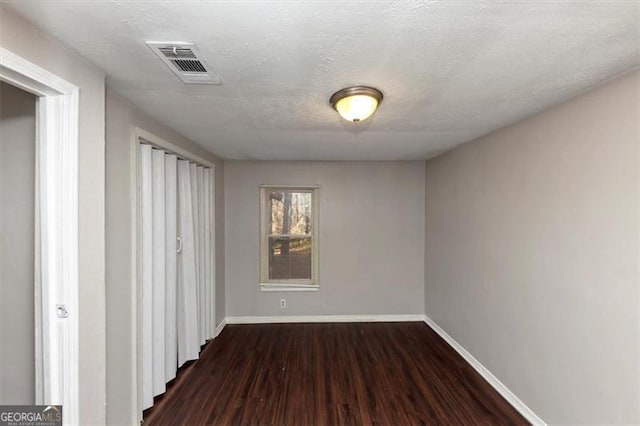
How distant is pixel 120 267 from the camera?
75.5 inches

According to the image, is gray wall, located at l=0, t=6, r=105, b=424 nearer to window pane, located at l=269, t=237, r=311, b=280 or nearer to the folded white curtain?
the folded white curtain

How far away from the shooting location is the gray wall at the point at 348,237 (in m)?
4.22

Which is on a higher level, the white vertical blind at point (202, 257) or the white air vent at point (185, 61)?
the white air vent at point (185, 61)

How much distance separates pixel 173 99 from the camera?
1912 mm

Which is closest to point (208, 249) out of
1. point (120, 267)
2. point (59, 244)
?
point (120, 267)

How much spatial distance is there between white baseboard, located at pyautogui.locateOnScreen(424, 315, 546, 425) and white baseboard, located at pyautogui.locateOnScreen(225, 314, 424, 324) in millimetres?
625

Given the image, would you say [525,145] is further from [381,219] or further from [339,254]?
[339,254]

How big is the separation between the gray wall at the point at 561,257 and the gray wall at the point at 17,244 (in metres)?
3.28

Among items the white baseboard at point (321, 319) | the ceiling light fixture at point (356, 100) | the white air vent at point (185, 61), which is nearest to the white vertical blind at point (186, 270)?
the white baseboard at point (321, 319)

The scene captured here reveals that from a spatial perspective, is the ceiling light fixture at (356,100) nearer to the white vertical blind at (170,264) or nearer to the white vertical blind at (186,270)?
the white vertical blind at (170,264)

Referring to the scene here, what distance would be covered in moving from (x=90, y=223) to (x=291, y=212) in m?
2.97

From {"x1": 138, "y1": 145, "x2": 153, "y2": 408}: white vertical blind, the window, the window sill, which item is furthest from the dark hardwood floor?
the window

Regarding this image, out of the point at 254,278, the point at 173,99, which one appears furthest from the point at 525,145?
the point at 254,278

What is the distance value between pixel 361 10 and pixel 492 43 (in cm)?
67
